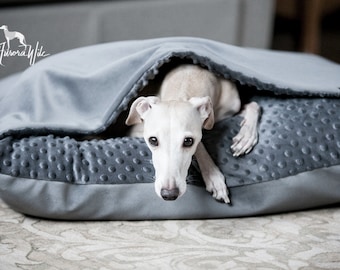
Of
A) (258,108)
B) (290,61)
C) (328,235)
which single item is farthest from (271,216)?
(290,61)

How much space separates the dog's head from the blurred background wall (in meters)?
1.12

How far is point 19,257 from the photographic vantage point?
5.35 feet

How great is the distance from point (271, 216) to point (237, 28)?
5.53 ft

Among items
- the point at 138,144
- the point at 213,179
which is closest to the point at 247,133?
the point at 213,179

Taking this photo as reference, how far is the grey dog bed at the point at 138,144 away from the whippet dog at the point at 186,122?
1.3 inches

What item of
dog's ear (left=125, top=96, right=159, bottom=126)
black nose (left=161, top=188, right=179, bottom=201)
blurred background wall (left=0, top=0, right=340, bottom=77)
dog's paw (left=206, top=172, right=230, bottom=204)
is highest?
blurred background wall (left=0, top=0, right=340, bottom=77)

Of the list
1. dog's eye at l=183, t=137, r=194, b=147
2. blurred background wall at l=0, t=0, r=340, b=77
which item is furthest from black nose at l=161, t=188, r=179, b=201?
blurred background wall at l=0, t=0, r=340, b=77

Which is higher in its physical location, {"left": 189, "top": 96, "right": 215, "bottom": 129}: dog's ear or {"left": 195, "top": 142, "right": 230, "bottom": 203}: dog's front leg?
{"left": 189, "top": 96, "right": 215, "bottom": 129}: dog's ear

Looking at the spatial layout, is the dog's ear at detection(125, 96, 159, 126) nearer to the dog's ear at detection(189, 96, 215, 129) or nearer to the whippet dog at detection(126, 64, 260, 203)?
the whippet dog at detection(126, 64, 260, 203)

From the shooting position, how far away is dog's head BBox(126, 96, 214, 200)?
5.36 feet

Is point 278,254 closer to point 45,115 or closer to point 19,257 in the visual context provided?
point 19,257

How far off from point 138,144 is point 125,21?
1.36 meters

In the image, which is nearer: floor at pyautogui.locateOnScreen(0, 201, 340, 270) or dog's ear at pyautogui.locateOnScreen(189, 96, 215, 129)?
floor at pyautogui.locateOnScreen(0, 201, 340, 270)

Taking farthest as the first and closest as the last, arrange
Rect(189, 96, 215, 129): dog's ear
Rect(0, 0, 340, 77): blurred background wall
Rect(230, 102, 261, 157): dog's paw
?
Rect(0, 0, 340, 77): blurred background wall < Rect(230, 102, 261, 157): dog's paw < Rect(189, 96, 215, 129): dog's ear
